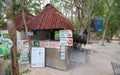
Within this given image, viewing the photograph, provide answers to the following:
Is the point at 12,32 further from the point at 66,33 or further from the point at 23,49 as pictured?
the point at 23,49

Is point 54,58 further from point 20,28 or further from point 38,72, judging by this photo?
point 20,28

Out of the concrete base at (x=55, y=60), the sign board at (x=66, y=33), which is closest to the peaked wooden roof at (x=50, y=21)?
the sign board at (x=66, y=33)

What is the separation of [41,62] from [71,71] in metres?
1.54

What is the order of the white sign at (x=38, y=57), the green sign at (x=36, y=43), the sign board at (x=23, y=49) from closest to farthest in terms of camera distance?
the white sign at (x=38, y=57) → the green sign at (x=36, y=43) → the sign board at (x=23, y=49)

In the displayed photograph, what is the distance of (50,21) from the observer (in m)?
8.91

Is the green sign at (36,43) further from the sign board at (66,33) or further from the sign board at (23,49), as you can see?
the sign board at (66,33)

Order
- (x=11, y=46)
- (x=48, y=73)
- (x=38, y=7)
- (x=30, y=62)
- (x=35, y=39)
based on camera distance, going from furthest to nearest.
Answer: (x=38, y=7), (x=35, y=39), (x=30, y=62), (x=48, y=73), (x=11, y=46)

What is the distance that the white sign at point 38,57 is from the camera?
9.00 m

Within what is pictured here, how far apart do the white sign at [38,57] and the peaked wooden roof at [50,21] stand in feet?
3.57

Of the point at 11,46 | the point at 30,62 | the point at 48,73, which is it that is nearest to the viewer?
the point at 11,46

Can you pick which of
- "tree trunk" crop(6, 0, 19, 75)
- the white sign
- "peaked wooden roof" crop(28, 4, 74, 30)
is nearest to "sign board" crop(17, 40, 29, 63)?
the white sign

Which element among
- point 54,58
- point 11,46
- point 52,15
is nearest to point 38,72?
point 54,58

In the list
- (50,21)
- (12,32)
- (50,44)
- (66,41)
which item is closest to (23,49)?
(50,44)

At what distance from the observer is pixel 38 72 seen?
26.9 ft
